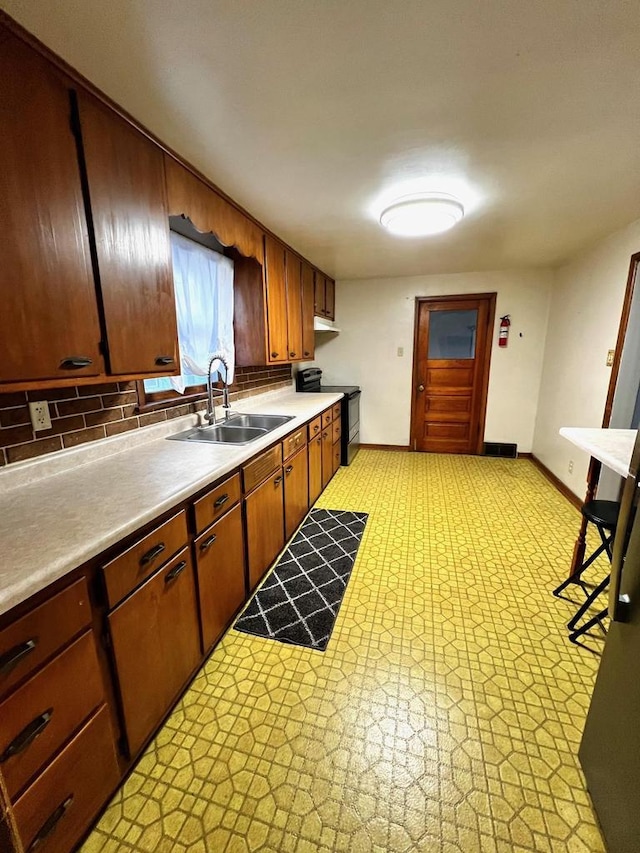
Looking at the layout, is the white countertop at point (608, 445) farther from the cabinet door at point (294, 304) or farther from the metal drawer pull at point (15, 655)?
the cabinet door at point (294, 304)

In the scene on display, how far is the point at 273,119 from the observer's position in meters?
1.38

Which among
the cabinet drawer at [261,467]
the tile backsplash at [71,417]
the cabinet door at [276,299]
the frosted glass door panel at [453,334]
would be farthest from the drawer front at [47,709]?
the frosted glass door panel at [453,334]

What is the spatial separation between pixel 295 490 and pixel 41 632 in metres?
1.85

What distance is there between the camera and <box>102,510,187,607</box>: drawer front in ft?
3.37

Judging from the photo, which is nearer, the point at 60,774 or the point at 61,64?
the point at 60,774

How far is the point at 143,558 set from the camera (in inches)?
44.6

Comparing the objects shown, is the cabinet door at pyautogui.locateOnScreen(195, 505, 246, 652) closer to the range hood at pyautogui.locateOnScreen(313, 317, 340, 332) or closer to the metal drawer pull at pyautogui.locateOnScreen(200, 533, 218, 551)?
the metal drawer pull at pyautogui.locateOnScreen(200, 533, 218, 551)

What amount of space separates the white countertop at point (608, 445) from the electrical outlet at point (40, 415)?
2.27 m

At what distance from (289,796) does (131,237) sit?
212cm

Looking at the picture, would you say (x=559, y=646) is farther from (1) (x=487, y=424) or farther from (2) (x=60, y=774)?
(1) (x=487, y=424)

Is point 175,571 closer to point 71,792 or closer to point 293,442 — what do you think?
point 71,792

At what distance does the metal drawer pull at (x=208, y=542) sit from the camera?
4.78 feet

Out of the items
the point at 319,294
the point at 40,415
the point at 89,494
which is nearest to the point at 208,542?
the point at 89,494

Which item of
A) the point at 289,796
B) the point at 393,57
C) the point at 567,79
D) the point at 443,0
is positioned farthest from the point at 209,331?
the point at 289,796
